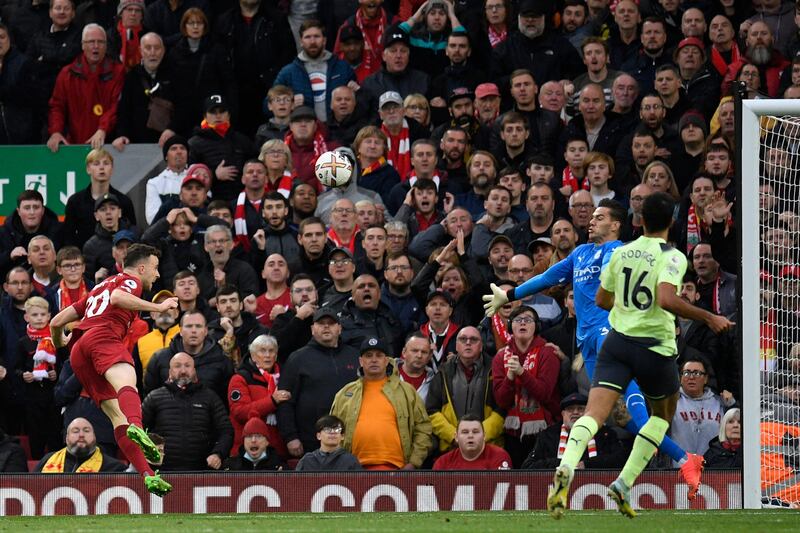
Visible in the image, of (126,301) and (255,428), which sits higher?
(126,301)

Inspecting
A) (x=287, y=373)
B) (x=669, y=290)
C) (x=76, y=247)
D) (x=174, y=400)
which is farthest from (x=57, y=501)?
(x=669, y=290)

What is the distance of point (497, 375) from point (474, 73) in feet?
15.7

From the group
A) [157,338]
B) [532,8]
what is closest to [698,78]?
[532,8]

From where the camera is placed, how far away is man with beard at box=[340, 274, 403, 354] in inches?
548

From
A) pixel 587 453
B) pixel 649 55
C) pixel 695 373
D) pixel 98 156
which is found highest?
pixel 649 55

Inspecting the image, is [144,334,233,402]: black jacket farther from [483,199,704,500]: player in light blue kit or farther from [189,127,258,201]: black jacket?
[483,199,704,500]: player in light blue kit

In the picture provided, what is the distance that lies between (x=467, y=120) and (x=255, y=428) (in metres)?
4.58

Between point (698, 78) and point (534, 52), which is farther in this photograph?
point (534, 52)

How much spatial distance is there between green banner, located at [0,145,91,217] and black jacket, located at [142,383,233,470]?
15.5ft

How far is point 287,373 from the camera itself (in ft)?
44.0

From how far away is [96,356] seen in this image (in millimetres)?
11352

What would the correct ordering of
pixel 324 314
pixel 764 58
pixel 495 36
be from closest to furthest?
pixel 324 314
pixel 764 58
pixel 495 36

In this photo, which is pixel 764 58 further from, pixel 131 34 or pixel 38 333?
pixel 38 333

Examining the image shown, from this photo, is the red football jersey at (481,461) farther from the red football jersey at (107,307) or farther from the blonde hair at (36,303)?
the blonde hair at (36,303)
